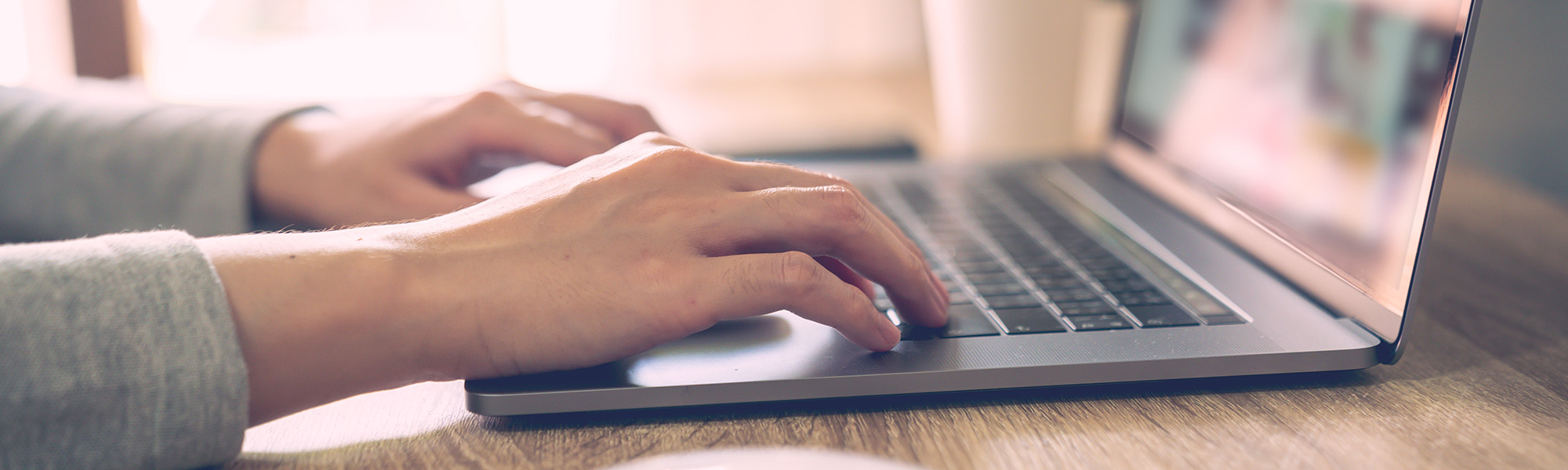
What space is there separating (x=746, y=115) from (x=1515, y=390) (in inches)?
78.9

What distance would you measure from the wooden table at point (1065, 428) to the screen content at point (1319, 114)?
56 mm

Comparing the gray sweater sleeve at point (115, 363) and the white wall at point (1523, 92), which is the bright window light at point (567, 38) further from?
the gray sweater sleeve at point (115, 363)

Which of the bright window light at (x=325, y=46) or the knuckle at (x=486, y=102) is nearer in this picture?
the knuckle at (x=486, y=102)

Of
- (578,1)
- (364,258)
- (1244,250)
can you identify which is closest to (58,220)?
(364,258)

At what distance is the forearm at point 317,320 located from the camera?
1.14 feet

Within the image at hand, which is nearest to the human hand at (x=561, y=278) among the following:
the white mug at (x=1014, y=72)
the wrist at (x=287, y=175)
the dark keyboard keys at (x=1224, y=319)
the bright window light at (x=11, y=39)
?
the dark keyboard keys at (x=1224, y=319)

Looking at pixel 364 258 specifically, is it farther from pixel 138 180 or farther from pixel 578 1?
pixel 578 1

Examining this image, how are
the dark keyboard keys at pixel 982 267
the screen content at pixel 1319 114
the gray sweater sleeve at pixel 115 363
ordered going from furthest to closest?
the dark keyboard keys at pixel 982 267, the screen content at pixel 1319 114, the gray sweater sleeve at pixel 115 363

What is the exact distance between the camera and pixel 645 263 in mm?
395

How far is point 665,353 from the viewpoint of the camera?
0.39 metres

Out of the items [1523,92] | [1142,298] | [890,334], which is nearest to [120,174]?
[890,334]

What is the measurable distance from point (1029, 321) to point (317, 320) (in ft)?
1.01

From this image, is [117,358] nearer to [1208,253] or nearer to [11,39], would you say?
[1208,253]

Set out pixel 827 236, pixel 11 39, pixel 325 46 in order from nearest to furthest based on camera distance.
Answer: pixel 827 236
pixel 11 39
pixel 325 46
